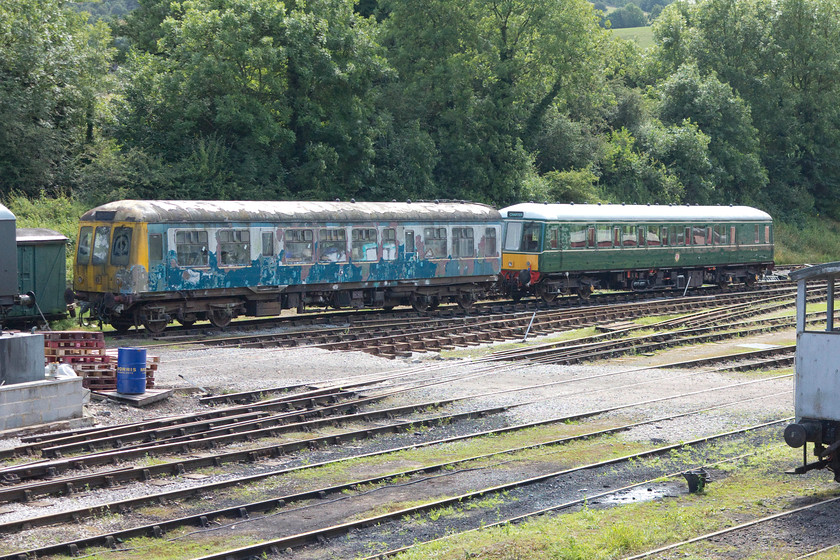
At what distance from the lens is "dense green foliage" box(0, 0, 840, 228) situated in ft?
110

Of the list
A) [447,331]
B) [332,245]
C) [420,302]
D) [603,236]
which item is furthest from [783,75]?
[447,331]

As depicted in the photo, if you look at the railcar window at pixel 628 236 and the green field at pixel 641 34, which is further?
the green field at pixel 641 34

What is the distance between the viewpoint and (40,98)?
32.2 meters

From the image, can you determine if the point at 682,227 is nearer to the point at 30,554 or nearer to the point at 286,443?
the point at 286,443

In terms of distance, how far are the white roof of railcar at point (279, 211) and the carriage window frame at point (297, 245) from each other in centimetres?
34

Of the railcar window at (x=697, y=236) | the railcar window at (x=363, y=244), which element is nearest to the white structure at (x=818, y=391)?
the railcar window at (x=363, y=244)

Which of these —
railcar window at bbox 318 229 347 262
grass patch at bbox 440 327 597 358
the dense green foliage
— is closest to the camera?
grass patch at bbox 440 327 597 358

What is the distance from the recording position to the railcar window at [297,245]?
82.2 ft

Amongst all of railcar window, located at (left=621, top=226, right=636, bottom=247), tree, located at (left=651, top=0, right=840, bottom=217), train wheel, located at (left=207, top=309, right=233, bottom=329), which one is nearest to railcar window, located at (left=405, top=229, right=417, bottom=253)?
train wheel, located at (left=207, top=309, right=233, bottom=329)

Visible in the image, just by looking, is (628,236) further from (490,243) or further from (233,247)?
(233,247)

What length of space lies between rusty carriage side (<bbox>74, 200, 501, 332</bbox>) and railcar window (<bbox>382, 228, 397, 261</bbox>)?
3cm

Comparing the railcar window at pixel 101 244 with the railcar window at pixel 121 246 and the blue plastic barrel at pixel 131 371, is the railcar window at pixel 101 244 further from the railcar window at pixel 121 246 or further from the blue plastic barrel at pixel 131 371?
the blue plastic barrel at pixel 131 371

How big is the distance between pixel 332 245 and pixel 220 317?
12.6 feet

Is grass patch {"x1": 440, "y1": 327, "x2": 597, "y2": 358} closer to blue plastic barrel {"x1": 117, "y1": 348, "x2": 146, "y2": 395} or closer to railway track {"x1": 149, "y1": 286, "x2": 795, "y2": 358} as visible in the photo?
railway track {"x1": 149, "y1": 286, "x2": 795, "y2": 358}
